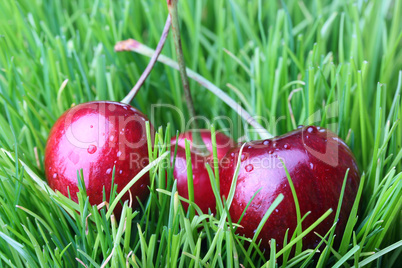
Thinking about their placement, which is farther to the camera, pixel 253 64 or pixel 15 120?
pixel 253 64

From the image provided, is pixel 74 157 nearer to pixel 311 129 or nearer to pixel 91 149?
pixel 91 149

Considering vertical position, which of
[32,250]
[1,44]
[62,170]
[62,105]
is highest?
[1,44]

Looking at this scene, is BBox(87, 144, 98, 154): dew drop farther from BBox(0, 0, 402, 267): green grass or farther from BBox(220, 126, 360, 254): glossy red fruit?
BBox(220, 126, 360, 254): glossy red fruit

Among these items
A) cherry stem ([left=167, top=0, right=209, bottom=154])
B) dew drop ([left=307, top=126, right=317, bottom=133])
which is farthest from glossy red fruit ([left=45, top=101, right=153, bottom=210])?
dew drop ([left=307, top=126, right=317, bottom=133])

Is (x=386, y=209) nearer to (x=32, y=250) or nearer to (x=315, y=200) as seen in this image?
(x=315, y=200)

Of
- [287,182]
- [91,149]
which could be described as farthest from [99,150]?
[287,182]

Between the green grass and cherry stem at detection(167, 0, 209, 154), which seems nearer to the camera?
the green grass

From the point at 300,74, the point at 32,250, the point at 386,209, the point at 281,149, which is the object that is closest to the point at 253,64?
the point at 300,74

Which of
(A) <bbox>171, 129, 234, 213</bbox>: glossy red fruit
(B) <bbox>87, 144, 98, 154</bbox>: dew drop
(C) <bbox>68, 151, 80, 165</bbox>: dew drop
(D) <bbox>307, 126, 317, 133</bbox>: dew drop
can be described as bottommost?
(A) <bbox>171, 129, 234, 213</bbox>: glossy red fruit
